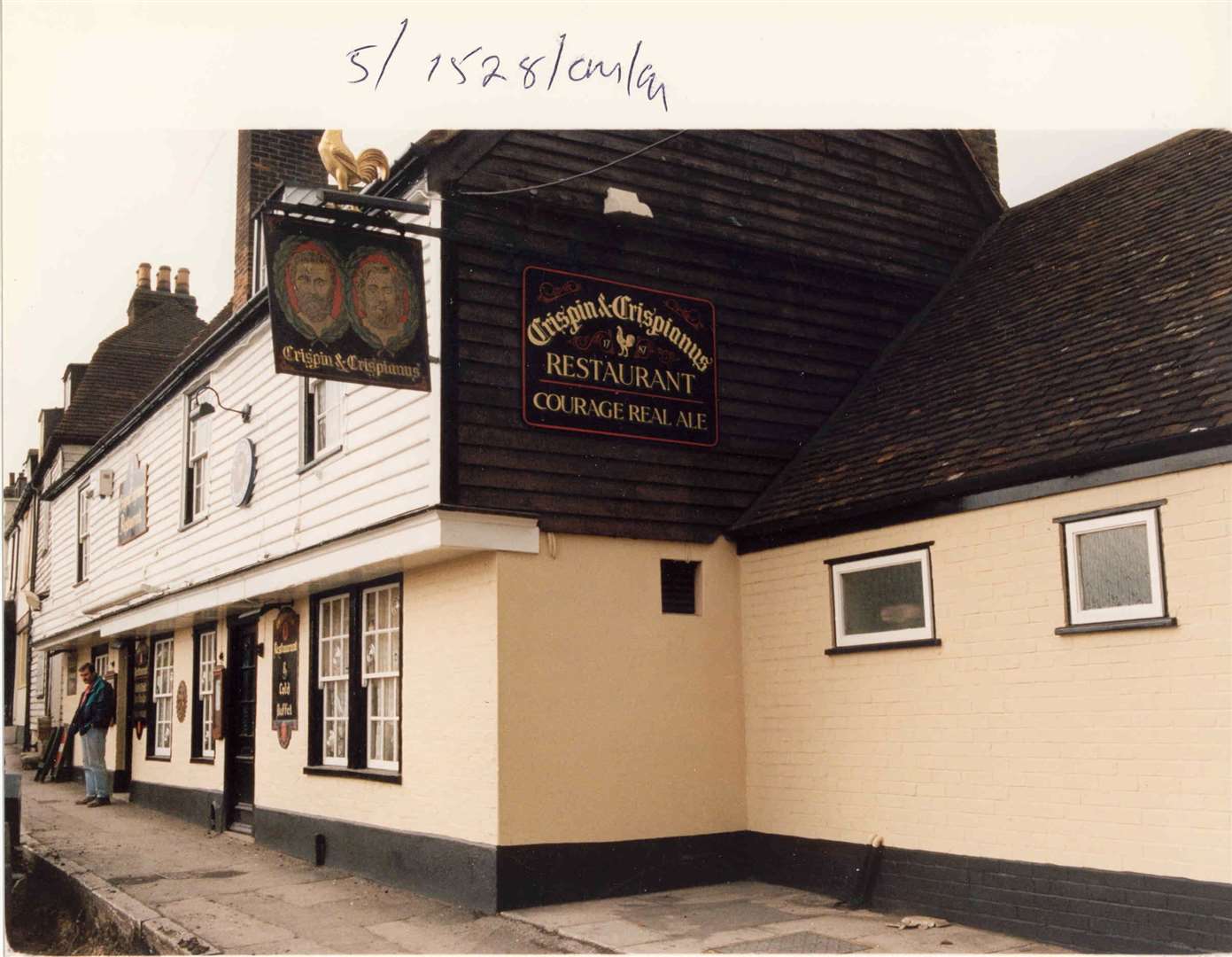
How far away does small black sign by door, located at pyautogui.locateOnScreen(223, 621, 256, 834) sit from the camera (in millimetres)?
13969

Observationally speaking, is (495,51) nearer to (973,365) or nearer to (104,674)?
(973,365)

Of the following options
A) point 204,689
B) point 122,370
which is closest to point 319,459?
point 204,689

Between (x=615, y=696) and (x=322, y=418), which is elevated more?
(x=322, y=418)

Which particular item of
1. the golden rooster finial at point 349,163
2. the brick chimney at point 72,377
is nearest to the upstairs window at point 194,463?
the golden rooster finial at point 349,163

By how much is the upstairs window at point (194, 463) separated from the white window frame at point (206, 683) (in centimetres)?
157

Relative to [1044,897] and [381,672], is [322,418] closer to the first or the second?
[381,672]

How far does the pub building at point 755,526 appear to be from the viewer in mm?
7500

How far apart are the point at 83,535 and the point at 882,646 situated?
17.0 metres

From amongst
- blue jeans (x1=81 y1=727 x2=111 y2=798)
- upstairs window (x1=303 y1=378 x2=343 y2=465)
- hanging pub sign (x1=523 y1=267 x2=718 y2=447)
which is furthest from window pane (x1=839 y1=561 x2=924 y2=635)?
blue jeans (x1=81 y1=727 x2=111 y2=798)

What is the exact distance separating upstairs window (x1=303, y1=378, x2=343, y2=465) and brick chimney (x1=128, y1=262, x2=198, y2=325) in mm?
18207

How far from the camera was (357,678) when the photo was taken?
11.2 meters

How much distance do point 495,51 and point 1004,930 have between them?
6.30 metres

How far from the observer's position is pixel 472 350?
9.45m

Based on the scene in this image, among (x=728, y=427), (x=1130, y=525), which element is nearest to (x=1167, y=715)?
(x=1130, y=525)
